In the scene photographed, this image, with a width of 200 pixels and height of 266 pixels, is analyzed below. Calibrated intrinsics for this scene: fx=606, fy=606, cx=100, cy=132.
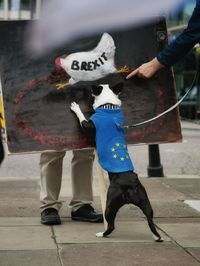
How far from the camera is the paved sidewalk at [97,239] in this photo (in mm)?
4535

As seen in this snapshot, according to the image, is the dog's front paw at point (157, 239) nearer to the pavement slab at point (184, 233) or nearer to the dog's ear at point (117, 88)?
the pavement slab at point (184, 233)

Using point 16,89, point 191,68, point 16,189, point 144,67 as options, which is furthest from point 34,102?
point 191,68

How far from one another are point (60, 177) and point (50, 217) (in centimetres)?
42

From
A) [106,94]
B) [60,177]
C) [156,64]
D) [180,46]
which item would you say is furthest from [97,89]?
[60,177]

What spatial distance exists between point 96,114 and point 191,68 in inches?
1181

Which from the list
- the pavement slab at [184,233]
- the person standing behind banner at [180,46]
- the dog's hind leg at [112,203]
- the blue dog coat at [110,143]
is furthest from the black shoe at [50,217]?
the person standing behind banner at [180,46]

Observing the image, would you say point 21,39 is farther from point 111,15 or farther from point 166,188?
point 166,188

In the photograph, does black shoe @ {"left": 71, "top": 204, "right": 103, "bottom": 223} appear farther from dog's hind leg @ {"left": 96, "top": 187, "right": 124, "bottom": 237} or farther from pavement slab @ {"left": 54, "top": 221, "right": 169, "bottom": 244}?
dog's hind leg @ {"left": 96, "top": 187, "right": 124, "bottom": 237}

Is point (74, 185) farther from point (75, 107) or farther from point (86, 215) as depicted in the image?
point (75, 107)

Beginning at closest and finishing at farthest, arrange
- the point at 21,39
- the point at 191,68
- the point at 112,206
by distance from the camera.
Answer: the point at 112,206
the point at 21,39
the point at 191,68

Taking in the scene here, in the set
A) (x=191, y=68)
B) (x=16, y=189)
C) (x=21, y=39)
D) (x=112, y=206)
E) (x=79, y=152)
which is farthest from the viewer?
(x=191, y=68)

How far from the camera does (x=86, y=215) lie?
5926 millimetres

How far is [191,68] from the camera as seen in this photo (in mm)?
34531

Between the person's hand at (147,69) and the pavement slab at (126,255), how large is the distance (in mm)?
1461
